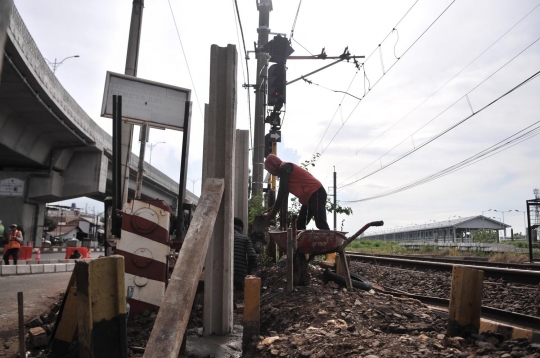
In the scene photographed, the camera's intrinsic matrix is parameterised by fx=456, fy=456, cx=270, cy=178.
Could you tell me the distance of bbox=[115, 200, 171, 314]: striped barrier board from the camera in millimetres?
3920

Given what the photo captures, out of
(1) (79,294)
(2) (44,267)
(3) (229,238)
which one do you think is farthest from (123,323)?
(2) (44,267)

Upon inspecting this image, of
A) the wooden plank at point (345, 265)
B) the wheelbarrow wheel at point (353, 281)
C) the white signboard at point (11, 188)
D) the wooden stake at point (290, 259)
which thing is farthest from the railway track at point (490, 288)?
the white signboard at point (11, 188)

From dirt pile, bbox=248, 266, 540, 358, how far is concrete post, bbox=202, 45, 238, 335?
0.45 meters

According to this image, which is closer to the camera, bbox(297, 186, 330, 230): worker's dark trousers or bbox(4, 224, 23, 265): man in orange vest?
bbox(297, 186, 330, 230): worker's dark trousers

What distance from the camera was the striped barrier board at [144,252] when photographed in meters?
3.92

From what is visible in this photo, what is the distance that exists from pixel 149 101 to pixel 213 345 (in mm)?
2664

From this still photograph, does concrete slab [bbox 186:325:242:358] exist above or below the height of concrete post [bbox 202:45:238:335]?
below

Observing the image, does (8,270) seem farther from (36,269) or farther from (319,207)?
(319,207)

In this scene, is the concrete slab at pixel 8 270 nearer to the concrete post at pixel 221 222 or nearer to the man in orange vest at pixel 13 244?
the man in orange vest at pixel 13 244

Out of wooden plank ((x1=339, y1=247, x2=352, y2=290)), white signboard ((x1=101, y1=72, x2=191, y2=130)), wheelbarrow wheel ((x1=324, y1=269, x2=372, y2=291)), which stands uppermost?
white signboard ((x1=101, y1=72, x2=191, y2=130))

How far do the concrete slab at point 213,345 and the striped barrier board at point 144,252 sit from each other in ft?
1.60

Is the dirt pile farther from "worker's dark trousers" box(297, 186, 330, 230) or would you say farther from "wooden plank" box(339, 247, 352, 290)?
"worker's dark trousers" box(297, 186, 330, 230)

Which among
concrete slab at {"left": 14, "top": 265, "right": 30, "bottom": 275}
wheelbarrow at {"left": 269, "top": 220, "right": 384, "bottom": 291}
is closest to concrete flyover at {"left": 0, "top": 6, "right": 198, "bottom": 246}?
concrete slab at {"left": 14, "top": 265, "right": 30, "bottom": 275}

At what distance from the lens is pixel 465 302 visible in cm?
312
